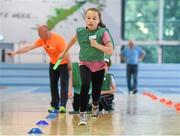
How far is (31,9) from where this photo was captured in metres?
19.0

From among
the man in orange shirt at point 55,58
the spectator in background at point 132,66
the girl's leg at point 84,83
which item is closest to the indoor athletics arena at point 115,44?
the spectator in background at point 132,66

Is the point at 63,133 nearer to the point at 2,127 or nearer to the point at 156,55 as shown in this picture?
the point at 2,127

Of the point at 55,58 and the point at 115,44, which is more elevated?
the point at 55,58

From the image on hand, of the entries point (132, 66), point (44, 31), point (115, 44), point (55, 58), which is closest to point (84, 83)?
point (55, 58)

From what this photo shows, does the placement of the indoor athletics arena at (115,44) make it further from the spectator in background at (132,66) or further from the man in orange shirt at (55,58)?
the man in orange shirt at (55,58)

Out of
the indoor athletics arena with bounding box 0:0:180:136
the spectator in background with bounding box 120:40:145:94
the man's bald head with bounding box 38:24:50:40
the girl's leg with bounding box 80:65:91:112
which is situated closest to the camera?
the girl's leg with bounding box 80:65:91:112

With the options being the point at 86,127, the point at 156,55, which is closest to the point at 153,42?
the point at 156,55

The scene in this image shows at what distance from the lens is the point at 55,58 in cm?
813

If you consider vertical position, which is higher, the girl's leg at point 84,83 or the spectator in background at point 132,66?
the girl's leg at point 84,83

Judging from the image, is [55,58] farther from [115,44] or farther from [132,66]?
[115,44]

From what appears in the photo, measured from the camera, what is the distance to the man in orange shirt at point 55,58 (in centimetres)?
811

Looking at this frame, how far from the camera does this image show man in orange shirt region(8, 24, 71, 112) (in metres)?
8.11

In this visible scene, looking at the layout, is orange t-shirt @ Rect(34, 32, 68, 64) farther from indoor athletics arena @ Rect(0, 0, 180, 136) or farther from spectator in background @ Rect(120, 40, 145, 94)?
spectator in background @ Rect(120, 40, 145, 94)

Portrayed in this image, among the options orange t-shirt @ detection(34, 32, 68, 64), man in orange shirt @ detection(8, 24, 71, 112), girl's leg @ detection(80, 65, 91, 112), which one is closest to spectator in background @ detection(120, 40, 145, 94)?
man in orange shirt @ detection(8, 24, 71, 112)
